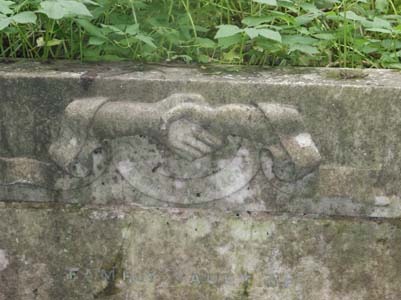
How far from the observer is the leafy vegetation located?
1823 millimetres

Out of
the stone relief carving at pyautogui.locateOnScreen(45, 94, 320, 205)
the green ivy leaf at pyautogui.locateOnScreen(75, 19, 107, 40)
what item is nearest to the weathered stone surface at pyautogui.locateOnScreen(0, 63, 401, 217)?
the stone relief carving at pyautogui.locateOnScreen(45, 94, 320, 205)

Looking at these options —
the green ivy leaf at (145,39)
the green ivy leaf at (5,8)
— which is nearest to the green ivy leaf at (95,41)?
the green ivy leaf at (145,39)

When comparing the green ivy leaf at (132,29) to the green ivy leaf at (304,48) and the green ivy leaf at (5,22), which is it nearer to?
the green ivy leaf at (5,22)

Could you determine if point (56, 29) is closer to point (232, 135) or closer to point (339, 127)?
point (232, 135)

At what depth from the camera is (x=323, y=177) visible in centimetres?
168

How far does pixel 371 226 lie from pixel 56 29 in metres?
1.16

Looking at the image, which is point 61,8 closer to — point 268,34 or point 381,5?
point 268,34

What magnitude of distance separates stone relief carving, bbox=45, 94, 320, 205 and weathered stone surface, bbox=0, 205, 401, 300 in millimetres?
90

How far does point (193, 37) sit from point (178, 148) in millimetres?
474

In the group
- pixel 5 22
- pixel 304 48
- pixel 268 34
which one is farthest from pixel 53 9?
pixel 304 48

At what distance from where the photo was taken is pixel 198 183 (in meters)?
1.72

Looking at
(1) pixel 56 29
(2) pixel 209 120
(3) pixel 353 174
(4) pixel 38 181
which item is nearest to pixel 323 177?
(3) pixel 353 174

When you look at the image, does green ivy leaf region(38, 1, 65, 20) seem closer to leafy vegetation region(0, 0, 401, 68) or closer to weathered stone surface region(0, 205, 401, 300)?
A: leafy vegetation region(0, 0, 401, 68)

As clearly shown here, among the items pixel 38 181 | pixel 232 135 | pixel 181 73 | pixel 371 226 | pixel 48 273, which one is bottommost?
pixel 48 273
